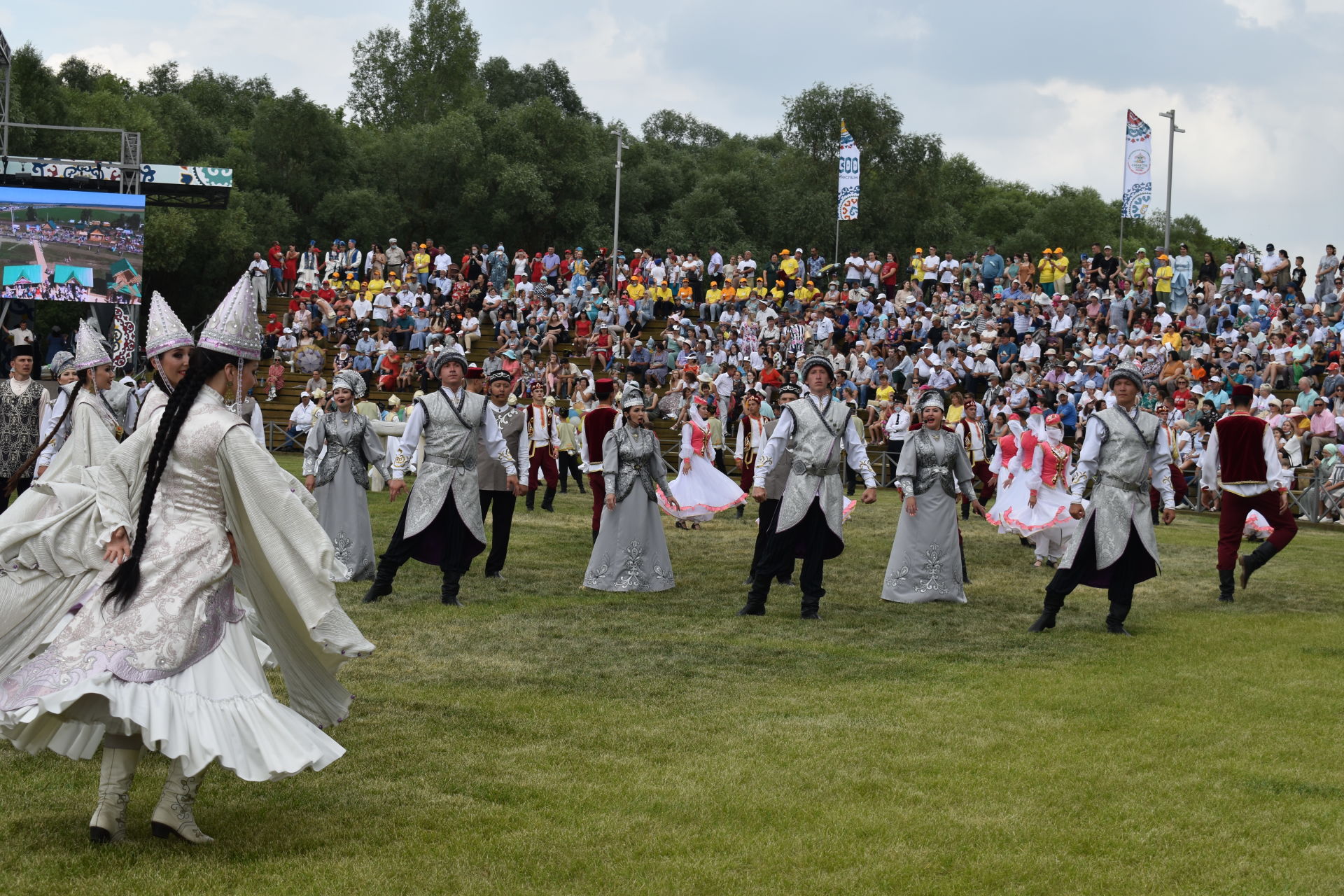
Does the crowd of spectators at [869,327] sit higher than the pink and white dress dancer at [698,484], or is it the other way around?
the crowd of spectators at [869,327]

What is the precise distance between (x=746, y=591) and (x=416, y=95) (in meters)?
60.7

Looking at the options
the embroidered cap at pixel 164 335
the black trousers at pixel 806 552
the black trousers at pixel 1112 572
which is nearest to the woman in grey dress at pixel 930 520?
the black trousers at pixel 806 552

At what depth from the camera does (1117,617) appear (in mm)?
10531

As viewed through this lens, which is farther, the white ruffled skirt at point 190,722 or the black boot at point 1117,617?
the black boot at point 1117,617

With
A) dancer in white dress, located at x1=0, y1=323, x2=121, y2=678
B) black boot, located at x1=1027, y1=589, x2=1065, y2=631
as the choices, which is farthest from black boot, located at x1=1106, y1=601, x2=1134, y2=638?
dancer in white dress, located at x1=0, y1=323, x2=121, y2=678

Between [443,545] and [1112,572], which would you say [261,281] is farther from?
[1112,572]

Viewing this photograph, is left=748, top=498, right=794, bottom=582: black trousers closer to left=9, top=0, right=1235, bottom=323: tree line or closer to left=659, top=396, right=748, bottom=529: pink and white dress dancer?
left=659, top=396, right=748, bottom=529: pink and white dress dancer

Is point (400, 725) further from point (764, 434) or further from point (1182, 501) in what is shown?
point (1182, 501)

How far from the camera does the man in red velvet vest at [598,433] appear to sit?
14.1 meters

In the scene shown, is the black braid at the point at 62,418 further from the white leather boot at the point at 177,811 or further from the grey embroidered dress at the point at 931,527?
the grey embroidered dress at the point at 931,527

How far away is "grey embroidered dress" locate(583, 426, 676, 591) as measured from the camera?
1236 centimetres

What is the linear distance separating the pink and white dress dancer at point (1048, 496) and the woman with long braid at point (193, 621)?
9.88 metres

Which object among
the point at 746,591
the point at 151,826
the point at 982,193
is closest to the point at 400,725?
the point at 151,826

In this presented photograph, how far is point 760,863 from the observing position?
17.0ft
